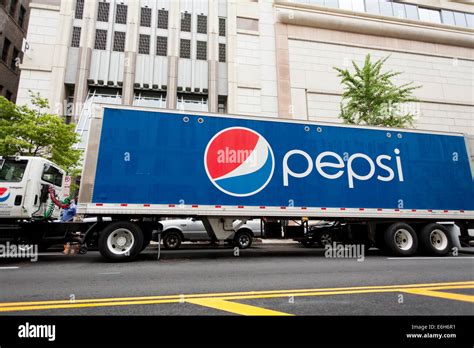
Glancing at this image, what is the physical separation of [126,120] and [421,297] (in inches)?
296

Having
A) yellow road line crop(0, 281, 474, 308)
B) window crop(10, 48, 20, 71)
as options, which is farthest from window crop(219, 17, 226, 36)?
yellow road line crop(0, 281, 474, 308)

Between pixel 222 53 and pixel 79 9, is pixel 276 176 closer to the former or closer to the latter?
pixel 222 53

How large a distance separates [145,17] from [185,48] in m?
4.42

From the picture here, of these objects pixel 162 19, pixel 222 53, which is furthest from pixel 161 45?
pixel 222 53

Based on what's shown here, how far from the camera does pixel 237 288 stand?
178 inches

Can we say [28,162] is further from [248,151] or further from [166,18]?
[166,18]

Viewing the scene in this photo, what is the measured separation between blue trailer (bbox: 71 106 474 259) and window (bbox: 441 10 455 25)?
28.9 meters

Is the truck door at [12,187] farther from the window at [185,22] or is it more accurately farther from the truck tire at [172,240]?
the window at [185,22]

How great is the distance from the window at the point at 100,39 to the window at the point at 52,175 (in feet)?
61.2

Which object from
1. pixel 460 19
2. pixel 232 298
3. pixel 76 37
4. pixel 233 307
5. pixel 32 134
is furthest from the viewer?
pixel 460 19

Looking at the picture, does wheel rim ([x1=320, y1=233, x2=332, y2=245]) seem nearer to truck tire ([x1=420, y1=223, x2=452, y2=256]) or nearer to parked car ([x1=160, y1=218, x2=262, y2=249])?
parked car ([x1=160, y1=218, x2=262, y2=249])

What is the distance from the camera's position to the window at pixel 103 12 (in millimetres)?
23828
